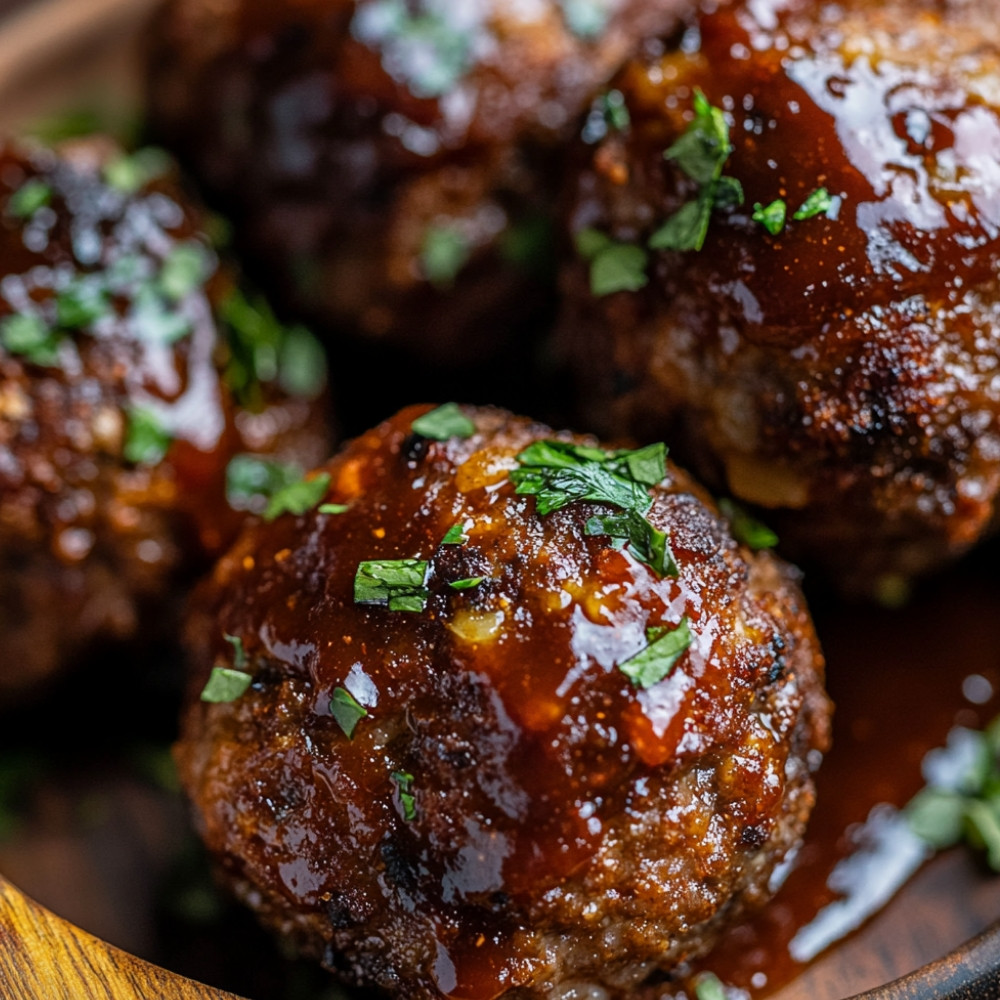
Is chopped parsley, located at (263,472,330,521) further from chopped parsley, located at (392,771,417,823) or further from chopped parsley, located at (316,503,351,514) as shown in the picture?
chopped parsley, located at (392,771,417,823)

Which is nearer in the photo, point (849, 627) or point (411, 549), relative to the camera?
point (411, 549)

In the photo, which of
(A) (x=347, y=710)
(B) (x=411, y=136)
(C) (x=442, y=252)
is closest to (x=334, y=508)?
(A) (x=347, y=710)

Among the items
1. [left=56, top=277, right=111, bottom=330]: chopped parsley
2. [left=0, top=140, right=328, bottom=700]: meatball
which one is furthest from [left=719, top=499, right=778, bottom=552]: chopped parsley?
[left=56, top=277, right=111, bottom=330]: chopped parsley

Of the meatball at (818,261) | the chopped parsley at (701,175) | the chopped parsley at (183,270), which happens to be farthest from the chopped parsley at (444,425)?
the chopped parsley at (183,270)

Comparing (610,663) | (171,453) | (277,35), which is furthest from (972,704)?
(277,35)

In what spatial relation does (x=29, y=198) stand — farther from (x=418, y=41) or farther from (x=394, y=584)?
(x=394, y=584)

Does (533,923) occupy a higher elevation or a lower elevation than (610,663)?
lower

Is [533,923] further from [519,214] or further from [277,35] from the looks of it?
[277,35]
